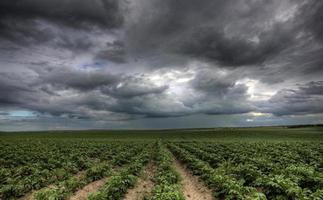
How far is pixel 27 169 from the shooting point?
1844 centimetres

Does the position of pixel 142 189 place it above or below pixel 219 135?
below

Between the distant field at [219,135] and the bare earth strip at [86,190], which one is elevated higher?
the distant field at [219,135]

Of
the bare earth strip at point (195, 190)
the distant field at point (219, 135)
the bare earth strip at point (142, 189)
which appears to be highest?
the distant field at point (219, 135)

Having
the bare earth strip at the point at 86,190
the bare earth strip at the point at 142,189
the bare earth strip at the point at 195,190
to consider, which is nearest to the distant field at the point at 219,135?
the bare earth strip at the point at 195,190

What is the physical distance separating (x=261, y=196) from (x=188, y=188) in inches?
263

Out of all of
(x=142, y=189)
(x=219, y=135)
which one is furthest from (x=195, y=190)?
(x=219, y=135)

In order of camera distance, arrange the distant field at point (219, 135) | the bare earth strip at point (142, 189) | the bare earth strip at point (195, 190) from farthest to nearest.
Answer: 1. the distant field at point (219, 135)
2. the bare earth strip at point (195, 190)
3. the bare earth strip at point (142, 189)

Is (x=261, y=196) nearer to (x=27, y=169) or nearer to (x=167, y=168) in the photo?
(x=167, y=168)

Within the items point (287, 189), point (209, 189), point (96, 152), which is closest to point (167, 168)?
point (209, 189)

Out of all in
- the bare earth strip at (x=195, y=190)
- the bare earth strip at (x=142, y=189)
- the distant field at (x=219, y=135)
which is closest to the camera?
the bare earth strip at (x=142, y=189)

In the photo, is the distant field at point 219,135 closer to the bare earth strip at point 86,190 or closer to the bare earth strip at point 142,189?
the bare earth strip at point 142,189

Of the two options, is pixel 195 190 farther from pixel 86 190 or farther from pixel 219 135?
pixel 219 135

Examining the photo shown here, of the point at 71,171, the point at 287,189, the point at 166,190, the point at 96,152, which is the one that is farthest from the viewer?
the point at 96,152

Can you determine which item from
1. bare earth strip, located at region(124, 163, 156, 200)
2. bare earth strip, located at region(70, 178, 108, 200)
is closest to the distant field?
bare earth strip, located at region(124, 163, 156, 200)
